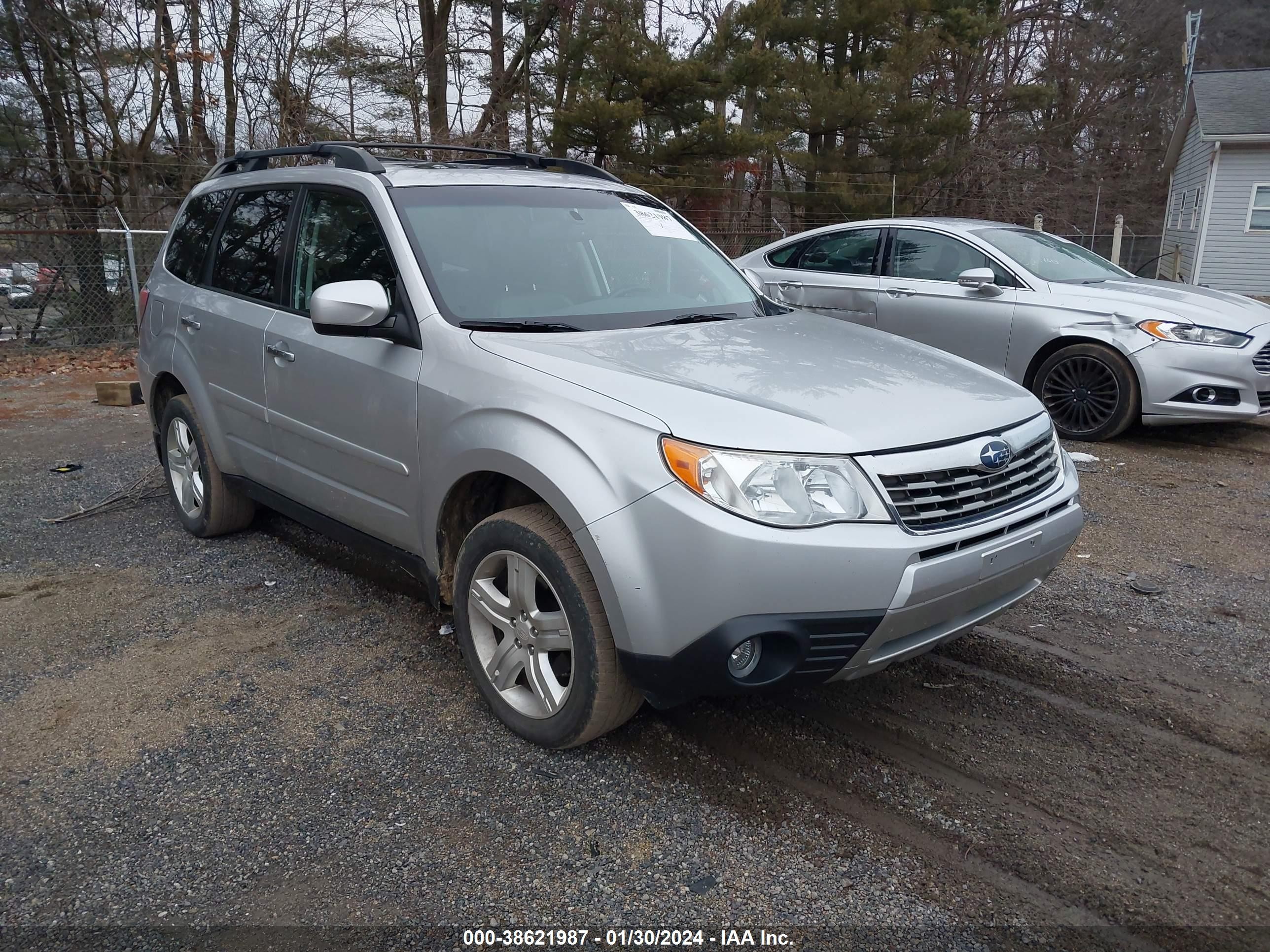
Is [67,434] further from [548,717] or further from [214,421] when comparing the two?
[548,717]

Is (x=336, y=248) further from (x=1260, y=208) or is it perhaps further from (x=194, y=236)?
(x=1260, y=208)

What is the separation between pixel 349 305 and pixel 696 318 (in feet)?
4.21

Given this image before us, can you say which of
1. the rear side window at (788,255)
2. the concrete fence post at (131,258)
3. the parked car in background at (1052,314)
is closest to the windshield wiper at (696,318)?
the parked car in background at (1052,314)

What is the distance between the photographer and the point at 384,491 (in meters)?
3.52

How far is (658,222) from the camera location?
14.0ft

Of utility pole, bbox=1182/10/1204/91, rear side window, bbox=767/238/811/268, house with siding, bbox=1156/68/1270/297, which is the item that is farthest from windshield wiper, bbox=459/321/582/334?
utility pole, bbox=1182/10/1204/91

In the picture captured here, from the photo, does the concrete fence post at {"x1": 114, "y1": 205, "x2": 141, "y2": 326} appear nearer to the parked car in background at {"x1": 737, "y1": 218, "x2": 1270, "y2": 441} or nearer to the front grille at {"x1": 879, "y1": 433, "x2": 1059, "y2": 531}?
the parked car in background at {"x1": 737, "y1": 218, "x2": 1270, "y2": 441}

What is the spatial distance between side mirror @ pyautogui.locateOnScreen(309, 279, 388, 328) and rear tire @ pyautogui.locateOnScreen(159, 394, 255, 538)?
1849mm

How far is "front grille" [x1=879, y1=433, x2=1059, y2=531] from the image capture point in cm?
259

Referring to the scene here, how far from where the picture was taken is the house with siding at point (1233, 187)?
2077 centimetres

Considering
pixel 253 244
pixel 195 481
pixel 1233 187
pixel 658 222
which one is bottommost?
pixel 195 481

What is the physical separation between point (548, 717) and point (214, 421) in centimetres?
260

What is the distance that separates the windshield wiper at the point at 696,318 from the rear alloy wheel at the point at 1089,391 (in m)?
4.24

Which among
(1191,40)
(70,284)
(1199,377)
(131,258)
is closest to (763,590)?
(1199,377)
